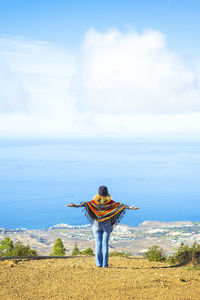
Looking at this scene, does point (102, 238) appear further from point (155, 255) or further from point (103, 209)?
point (155, 255)

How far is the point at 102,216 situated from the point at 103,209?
0.52ft

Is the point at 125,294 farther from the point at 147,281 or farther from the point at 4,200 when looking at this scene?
the point at 4,200

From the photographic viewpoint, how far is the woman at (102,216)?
303 inches

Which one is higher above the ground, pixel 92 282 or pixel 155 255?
pixel 155 255

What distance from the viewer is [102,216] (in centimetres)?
768

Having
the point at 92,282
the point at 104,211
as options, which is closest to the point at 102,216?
the point at 104,211

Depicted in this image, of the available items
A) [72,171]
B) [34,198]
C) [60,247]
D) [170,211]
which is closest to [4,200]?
[34,198]

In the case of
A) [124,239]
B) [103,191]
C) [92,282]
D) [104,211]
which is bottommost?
[92,282]

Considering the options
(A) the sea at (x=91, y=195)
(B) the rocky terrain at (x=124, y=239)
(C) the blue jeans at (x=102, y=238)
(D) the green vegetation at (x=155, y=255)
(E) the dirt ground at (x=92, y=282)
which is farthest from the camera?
(A) the sea at (x=91, y=195)

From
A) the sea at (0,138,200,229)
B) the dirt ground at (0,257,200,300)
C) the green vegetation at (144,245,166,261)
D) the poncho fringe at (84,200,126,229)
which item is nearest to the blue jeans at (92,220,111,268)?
the poncho fringe at (84,200,126,229)

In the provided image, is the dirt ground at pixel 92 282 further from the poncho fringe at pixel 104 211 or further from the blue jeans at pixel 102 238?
the poncho fringe at pixel 104 211

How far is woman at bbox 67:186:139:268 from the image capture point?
7688 millimetres

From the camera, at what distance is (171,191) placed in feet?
334

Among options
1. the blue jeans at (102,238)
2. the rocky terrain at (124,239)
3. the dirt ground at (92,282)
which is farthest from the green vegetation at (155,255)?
the rocky terrain at (124,239)
